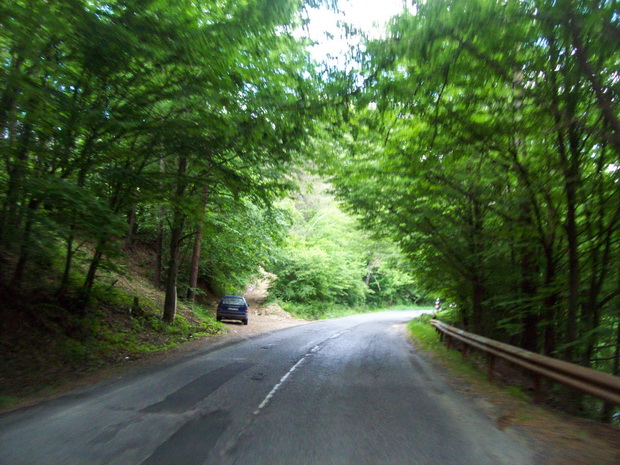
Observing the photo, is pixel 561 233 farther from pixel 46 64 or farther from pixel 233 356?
pixel 46 64

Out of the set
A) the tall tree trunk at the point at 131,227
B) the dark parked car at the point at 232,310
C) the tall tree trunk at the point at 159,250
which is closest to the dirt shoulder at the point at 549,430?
the dark parked car at the point at 232,310

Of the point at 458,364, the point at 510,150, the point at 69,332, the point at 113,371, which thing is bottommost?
the point at 113,371

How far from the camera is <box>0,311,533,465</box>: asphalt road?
156 inches

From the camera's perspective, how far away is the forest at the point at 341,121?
5.84 meters

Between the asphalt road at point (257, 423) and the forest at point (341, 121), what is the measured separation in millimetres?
3042

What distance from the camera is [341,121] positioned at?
7695 millimetres

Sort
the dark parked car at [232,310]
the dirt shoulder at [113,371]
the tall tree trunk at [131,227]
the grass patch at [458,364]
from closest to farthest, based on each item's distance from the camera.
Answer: the dirt shoulder at [113,371] → the grass patch at [458,364] → the tall tree trunk at [131,227] → the dark parked car at [232,310]

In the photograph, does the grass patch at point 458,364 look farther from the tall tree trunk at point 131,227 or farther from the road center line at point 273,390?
the tall tree trunk at point 131,227

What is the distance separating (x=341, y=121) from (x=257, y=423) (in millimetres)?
5606

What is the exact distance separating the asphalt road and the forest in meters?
3.04

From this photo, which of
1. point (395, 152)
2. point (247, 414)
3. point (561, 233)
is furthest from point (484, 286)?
point (247, 414)

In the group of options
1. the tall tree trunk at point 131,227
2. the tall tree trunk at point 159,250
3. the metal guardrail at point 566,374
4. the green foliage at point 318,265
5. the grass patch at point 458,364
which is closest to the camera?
the metal guardrail at point 566,374

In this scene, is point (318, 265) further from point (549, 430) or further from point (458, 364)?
point (549, 430)

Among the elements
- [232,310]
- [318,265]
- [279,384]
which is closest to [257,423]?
[279,384]
